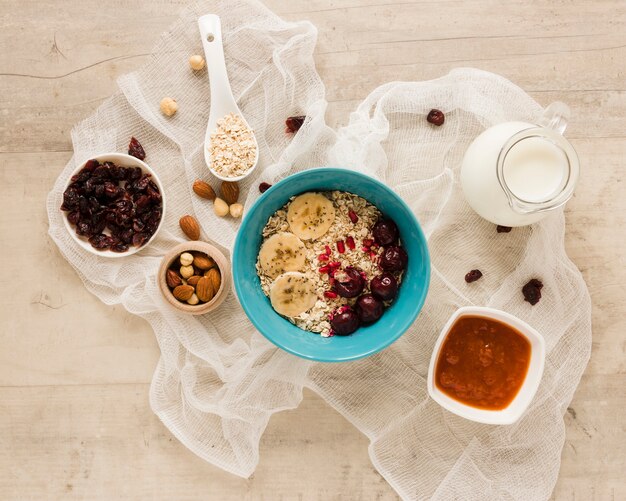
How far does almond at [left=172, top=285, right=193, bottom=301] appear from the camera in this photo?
1021 mm

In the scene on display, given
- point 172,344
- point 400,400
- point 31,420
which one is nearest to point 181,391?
point 172,344

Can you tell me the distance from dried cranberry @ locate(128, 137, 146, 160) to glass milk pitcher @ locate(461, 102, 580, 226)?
61 cm

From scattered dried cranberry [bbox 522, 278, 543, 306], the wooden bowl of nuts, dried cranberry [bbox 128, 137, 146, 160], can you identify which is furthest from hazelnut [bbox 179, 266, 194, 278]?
scattered dried cranberry [bbox 522, 278, 543, 306]

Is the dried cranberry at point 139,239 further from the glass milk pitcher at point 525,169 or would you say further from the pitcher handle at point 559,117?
the pitcher handle at point 559,117

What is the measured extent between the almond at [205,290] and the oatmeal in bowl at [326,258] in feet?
0.32

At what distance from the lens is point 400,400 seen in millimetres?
1083

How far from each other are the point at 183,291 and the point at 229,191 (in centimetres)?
20

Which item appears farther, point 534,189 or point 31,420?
point 31,420

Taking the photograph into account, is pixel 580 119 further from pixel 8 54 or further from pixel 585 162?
pixel 8 54

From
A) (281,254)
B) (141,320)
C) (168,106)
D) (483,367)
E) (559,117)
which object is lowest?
(141,320)

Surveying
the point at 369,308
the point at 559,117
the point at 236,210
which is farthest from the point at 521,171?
the point at 236,210

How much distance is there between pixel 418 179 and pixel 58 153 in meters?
0.70

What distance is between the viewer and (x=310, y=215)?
99 cm

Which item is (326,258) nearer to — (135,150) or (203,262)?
(203,262)
